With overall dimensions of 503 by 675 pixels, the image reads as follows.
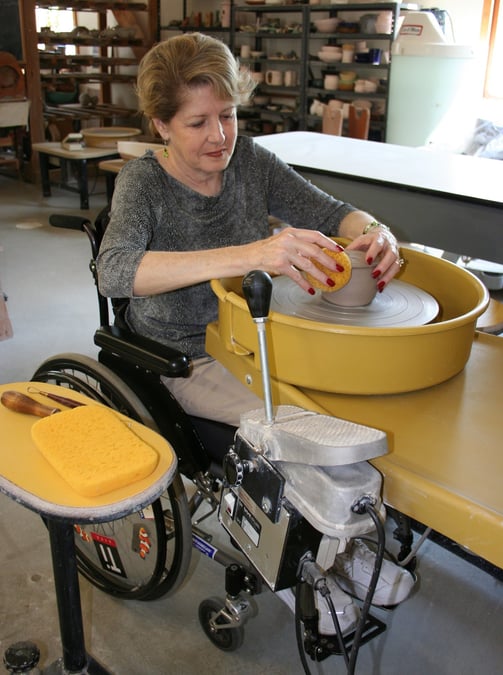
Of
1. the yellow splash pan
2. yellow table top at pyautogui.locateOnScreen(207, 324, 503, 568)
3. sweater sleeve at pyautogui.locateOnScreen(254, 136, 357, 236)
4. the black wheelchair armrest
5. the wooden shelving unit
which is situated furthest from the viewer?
the wooden shelving unit

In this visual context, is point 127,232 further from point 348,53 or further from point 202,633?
point 348,53

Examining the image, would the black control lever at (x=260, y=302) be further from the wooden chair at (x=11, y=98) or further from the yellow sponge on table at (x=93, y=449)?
the wooden chair at (x=11, y=98)

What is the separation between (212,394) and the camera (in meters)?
1.39

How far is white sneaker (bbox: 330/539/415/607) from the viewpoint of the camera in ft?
4.58

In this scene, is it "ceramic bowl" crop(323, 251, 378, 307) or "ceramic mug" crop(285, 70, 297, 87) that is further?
"ceramic mug" crop(285, 70, 297, 87)

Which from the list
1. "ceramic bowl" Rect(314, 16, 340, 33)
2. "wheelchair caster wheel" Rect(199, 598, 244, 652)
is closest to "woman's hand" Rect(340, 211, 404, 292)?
"wheelchair caster wheel" Rect(199, 598, 244, 652)

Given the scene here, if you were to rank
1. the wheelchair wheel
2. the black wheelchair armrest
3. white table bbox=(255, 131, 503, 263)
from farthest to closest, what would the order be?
white table bbox=(255, 131, 503, 263)
the wheelchair wheel
the black wheelchair armrest

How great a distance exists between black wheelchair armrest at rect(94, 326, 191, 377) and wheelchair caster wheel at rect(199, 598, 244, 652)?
566mm

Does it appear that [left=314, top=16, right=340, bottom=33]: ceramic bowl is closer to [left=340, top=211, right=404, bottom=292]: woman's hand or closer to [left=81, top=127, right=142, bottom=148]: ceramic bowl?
[left=81, top=127, right=142, bottom=148]: ceramic bowl

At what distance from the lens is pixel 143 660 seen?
4.86ft

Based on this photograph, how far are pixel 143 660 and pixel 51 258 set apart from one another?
3.20 meters

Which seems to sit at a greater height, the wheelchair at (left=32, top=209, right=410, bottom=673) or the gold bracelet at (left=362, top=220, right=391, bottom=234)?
the gold bracelet at (left=362, top=220, right=391, bottom=234)


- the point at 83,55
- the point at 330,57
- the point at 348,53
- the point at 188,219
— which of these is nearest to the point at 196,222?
the point at 188,219

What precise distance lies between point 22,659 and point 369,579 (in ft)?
2.29
